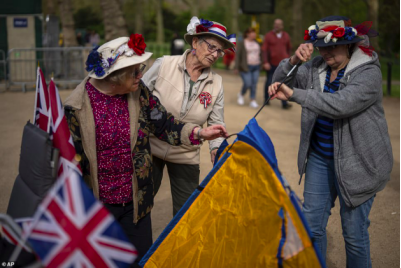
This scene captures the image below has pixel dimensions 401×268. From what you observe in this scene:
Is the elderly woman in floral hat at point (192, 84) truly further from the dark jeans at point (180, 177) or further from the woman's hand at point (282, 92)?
the woman's hand at point (282, 92)

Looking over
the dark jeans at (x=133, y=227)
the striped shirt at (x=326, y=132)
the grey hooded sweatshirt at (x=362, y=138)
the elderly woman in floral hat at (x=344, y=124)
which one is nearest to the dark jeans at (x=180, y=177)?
the dark jeans at (x=133, y=227)

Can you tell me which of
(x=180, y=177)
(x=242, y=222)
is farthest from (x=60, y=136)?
(x=180, y=177)

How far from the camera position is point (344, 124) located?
3.35 m

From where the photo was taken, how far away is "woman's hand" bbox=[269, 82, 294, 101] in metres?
3.16

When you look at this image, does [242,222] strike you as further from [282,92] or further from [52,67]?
[52,67]

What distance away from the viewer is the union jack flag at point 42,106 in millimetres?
2760

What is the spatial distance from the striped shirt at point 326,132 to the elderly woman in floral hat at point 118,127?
70 cm

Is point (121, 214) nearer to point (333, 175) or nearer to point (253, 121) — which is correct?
point (253, 121)

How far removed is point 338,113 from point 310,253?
0.98 metres

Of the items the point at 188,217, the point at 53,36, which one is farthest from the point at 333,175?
the point at 53,36

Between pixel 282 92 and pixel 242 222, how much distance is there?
2.80 feet

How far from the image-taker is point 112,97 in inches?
127

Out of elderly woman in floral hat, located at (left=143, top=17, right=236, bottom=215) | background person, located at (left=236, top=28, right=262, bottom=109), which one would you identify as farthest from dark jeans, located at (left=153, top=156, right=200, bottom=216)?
background person, located at (left=236, top=28, right=262, bottom=109)

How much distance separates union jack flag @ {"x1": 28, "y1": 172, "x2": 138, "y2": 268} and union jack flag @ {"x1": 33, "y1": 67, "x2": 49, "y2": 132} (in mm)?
682
